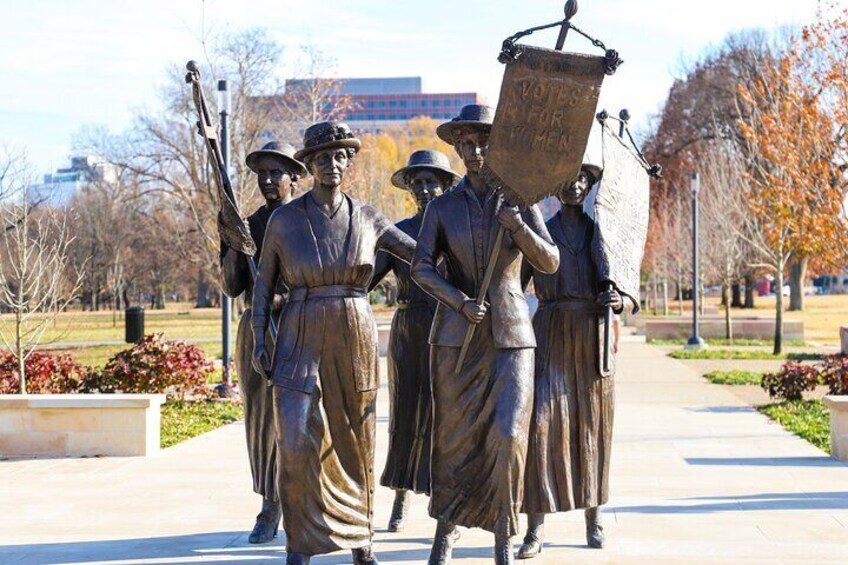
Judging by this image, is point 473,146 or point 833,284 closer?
point 473,146

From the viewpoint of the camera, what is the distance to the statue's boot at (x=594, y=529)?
776 centimetres

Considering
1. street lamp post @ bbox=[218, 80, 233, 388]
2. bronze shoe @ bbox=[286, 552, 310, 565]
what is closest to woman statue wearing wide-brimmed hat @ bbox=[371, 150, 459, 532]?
bronze shoe @ bbox=[286, 552, 310, 565]

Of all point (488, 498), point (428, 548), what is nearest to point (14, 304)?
point (428, 548)

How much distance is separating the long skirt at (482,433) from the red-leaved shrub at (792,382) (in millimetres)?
10542

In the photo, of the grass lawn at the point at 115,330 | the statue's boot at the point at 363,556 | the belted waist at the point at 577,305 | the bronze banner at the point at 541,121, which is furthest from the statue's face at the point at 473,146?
the grass lawn at the point at 115,330

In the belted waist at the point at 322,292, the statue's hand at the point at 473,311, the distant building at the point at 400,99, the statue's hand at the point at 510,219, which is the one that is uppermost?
the distant building at the point at 400,99

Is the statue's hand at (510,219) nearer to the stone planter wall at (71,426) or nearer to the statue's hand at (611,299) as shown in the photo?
the statue's hand at (611,299)

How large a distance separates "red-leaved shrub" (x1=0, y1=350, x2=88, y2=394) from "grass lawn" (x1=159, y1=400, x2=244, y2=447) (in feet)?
3.72

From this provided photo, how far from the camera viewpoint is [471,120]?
6859 mm

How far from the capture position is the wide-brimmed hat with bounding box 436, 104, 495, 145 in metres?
6.85

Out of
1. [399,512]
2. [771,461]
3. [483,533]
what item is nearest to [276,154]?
[399,512]

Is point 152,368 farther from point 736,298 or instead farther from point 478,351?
point 736,298

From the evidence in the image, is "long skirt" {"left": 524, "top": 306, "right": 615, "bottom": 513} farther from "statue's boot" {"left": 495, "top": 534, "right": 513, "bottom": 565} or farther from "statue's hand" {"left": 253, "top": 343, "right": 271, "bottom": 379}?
"statue's hand" {"left": 253, "top": 343, "right": 271, "bottom": 379}

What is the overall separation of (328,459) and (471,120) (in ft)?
6.19
